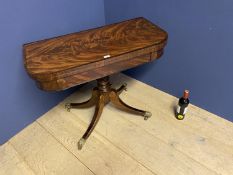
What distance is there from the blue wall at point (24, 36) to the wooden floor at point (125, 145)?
11 centimetres

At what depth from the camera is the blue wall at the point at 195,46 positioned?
111cm

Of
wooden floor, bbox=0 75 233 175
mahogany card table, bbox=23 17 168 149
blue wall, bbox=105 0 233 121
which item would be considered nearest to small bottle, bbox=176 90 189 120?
wooden floor, bbox=0 75 233 175

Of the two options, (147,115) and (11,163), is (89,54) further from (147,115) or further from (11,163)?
(11,163)

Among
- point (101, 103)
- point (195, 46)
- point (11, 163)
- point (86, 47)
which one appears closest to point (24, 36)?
point (86, 47)

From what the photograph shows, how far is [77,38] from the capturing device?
1121mm

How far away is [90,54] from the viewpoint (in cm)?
98

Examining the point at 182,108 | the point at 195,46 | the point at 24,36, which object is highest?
the point at 24,36

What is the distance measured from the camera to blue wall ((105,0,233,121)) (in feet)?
3.64

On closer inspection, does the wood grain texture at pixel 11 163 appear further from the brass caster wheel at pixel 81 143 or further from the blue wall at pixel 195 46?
the blue wall at pixel 195 46

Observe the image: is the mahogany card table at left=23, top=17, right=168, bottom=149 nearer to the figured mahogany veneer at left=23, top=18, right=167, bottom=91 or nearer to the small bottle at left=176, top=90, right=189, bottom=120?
the figured mahogany veneer at left=23, top=18, right=167, bottom=91

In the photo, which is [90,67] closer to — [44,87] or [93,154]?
[44,87]

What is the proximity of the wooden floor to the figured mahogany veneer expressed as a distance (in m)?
0.46

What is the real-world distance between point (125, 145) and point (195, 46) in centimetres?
71

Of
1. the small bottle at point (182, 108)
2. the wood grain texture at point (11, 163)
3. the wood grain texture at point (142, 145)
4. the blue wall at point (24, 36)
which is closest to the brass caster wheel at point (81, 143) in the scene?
the wood grain texture at point (142, 145)
